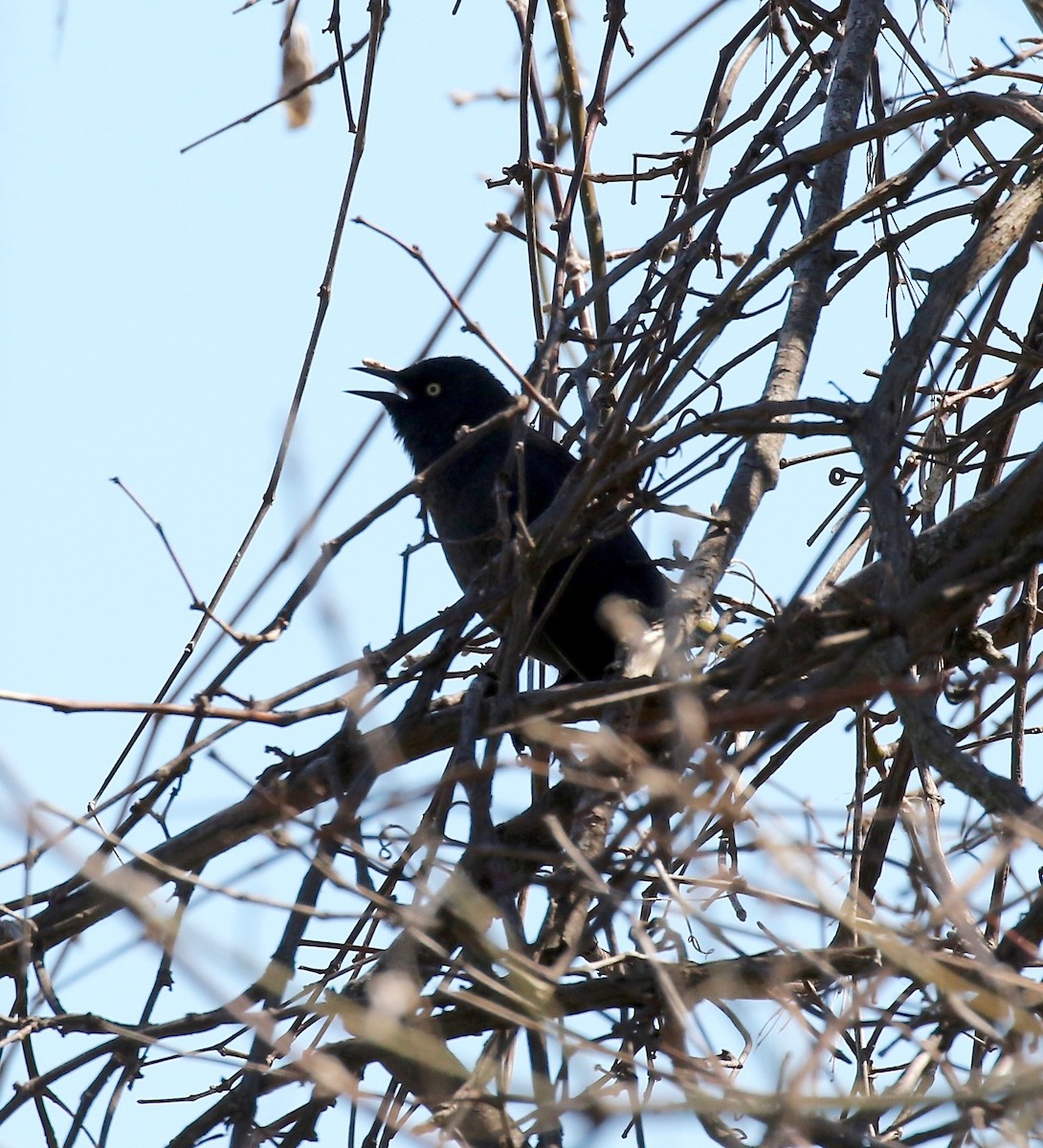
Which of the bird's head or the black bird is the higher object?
the bird's head

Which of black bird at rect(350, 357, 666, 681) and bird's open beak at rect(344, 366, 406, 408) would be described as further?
bird's open beak at rect(344, 366, 406, 408)

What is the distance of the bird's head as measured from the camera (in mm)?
6734

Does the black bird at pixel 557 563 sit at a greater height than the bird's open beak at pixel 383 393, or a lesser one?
lesser

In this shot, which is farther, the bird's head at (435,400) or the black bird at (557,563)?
the bird's head at (435,400)

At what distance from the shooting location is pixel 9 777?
8.52 feet

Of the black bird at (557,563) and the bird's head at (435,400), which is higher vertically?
the bird's head at (435,400)

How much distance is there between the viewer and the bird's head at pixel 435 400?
6.73 metres

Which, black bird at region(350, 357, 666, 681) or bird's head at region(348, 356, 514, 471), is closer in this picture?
black bird at region(350, 357, 666, 681)

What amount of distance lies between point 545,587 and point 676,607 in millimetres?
1938

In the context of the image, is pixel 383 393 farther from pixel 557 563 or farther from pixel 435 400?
pixel 557 563

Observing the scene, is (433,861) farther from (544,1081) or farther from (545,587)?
(545,587)

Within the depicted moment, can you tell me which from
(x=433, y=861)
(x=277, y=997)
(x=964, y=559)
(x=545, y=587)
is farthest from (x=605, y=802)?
(x=545, y=587)

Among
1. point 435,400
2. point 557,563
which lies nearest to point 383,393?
point 435,400

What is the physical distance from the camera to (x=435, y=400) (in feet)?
22.6
